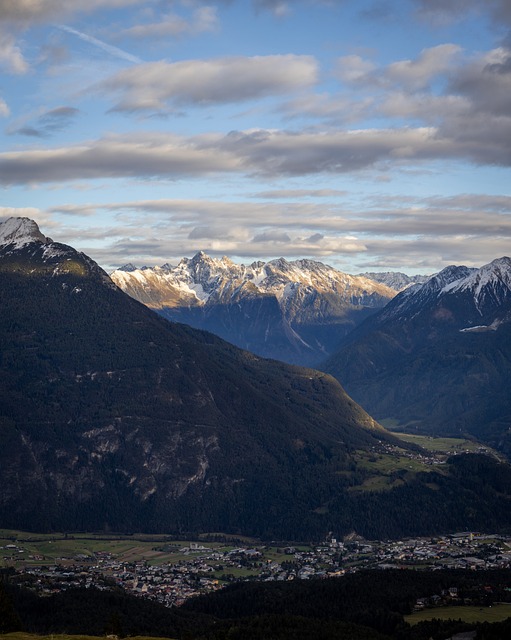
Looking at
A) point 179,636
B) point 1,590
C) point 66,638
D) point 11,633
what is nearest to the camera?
point 66,638

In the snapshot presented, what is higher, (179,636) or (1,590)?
(1,590)

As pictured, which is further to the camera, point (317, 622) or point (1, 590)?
point (317, 622)

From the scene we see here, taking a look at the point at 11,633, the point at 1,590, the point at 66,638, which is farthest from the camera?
the point at 1,590

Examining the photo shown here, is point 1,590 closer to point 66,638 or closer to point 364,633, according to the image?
point 66,638

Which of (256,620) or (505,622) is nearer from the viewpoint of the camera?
(505,622)

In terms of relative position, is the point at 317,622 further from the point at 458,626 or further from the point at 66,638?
the point at 66,638

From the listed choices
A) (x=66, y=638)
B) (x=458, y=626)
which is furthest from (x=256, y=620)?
(x=66, y=638)

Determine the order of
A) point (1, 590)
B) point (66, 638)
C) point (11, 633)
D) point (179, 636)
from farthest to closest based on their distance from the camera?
point (179, 636), point (1, 590), point (11, 633), point (66, 638)

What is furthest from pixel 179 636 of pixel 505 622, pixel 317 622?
pixel 505 622
